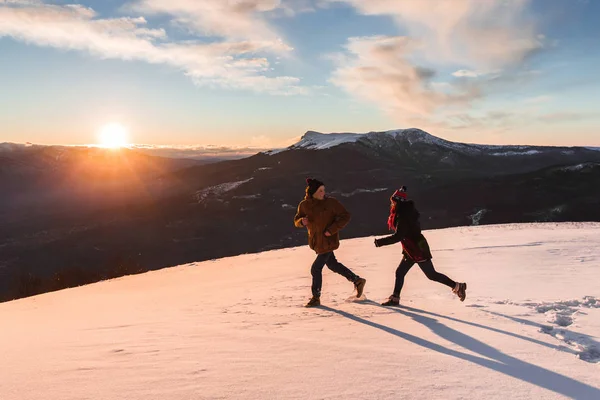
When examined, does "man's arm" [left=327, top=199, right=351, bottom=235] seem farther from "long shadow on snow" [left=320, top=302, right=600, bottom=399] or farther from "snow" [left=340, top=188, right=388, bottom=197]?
"snow" [left=340, top=188, right=388, bottom=197]

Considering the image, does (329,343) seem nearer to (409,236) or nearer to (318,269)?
(409,236)

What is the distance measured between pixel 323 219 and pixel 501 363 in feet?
10.1

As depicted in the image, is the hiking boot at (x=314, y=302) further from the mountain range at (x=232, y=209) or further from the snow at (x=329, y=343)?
the mountain range at (x=232, y=209)

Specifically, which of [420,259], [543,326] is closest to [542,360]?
[543,326]

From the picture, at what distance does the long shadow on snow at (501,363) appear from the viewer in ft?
9.27

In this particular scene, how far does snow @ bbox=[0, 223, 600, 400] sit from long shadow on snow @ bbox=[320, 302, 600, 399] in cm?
1

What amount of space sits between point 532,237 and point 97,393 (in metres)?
12.8

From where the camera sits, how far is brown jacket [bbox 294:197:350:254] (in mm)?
5914

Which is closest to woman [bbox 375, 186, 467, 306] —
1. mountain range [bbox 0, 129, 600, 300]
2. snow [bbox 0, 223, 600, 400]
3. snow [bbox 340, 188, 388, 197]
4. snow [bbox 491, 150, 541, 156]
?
snow [bbox 0, 223, 600, 400]

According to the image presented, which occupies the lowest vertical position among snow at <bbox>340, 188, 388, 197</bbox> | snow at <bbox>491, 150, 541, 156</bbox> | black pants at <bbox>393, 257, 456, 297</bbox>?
black pants at <bbox>393, 257, 456, 297</bbox>

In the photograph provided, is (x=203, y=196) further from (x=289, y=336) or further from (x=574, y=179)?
(x=289, y=336)

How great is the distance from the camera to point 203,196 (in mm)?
100688

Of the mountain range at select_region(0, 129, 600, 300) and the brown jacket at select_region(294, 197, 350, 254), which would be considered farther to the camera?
the mountain range at select_region(0, 129, 600, 300)

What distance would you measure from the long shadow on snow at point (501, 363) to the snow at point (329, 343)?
0.01 metres
